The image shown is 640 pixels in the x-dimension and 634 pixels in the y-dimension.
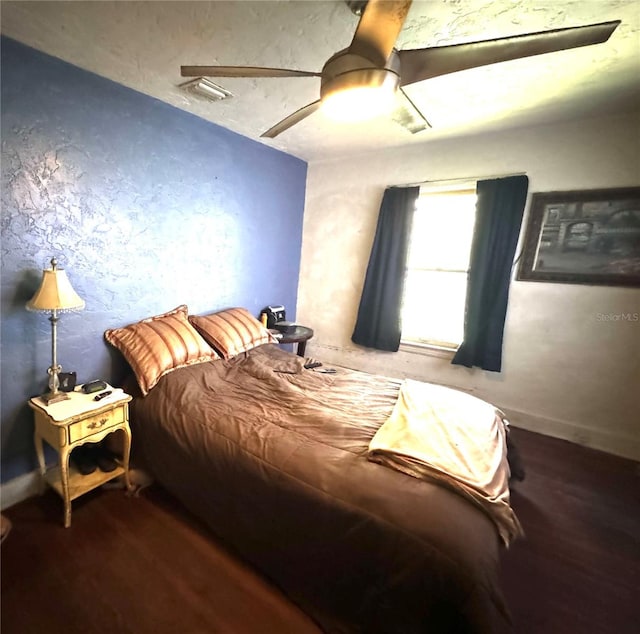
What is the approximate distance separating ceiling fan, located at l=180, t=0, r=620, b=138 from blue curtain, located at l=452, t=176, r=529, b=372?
69.8 inches

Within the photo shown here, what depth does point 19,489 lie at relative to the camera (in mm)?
1766

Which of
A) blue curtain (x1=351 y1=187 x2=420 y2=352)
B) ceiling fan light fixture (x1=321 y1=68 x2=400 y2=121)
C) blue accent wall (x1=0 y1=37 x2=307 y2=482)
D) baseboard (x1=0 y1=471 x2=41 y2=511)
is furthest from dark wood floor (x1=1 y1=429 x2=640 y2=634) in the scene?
ceiling fan light fixture (x1=321 y1=68 x2=400 y2=121)

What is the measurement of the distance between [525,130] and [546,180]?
0.44m

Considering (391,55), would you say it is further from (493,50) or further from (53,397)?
(53,397)

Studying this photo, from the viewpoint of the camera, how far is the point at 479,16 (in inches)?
54.3

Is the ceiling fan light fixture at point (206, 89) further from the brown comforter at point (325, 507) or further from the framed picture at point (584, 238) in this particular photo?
the framed picture at point (584, 238)

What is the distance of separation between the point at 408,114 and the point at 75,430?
2373 mm

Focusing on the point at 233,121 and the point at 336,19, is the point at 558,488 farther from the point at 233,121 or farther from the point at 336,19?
the point at 233,121

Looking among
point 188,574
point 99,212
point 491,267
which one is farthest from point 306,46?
point 188,574

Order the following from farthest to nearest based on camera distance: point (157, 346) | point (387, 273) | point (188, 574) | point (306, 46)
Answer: point (387, 273) → point (157, 346) → point (306, 46) → point (188, 574)

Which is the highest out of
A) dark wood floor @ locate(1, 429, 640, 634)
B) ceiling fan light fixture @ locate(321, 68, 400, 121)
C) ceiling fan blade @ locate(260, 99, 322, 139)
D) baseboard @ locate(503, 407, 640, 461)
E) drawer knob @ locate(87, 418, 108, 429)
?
ceiling fan blade @ locate(260, 99, 322, 139)

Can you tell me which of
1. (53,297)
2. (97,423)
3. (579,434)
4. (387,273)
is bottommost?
(579,434)

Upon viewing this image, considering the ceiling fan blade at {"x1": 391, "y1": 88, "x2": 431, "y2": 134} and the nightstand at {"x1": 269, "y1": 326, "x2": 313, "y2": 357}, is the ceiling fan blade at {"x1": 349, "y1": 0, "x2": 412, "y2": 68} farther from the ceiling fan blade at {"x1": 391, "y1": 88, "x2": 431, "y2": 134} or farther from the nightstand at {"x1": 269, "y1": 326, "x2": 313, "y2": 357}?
the nightstand at {"x1": 269, "y1": 326, "x2": 313, "y2": 357}

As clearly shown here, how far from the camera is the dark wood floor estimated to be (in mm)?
1246
